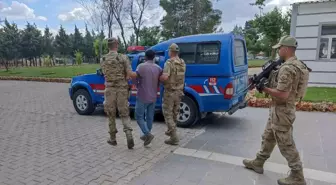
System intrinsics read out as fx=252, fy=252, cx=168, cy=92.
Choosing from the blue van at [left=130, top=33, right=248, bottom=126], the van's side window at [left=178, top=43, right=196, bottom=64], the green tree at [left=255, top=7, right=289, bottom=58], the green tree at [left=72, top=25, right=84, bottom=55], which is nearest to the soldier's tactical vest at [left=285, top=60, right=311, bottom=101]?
the blue van at [left=130, top=33, right=248, bottom=126]

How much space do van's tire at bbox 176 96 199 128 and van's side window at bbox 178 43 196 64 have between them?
0.82 m

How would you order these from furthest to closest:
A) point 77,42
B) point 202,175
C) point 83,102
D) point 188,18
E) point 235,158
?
point 77,42, point 188,18, point 83,102, point 235,158, point 202,175

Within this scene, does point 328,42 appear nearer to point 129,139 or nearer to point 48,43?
point 129,139

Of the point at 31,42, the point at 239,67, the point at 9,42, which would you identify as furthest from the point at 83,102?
the point at 31,42

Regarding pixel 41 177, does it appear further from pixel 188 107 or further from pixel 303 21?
pixel 303 21

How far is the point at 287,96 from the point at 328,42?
31.8 ft

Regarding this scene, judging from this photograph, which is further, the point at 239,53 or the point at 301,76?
the point at 239,53

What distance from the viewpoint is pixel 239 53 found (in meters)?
5.81

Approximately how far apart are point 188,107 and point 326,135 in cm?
284

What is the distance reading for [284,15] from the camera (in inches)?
669

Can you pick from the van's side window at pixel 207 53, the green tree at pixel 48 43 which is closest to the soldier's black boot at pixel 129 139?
the van's side window at pixel 207 53

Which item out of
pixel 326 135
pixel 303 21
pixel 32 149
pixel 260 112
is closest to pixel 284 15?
pixel 303 21

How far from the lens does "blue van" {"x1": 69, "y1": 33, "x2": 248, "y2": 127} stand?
17.0 ft

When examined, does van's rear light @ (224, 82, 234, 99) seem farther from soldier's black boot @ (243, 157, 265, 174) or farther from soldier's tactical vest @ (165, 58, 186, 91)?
soldier's black boot @ (243, 157, 265, 174)
